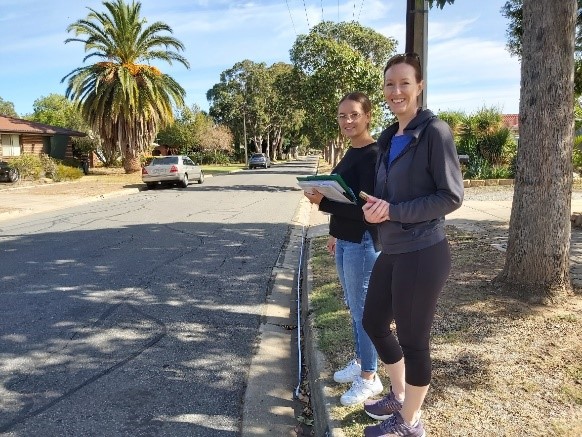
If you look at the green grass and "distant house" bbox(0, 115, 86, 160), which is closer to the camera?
the green grass

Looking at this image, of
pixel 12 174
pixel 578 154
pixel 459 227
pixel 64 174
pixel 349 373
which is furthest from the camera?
pixel 64 174

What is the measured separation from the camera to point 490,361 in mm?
3584

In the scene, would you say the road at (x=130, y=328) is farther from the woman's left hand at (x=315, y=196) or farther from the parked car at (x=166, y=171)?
the parked car at (x=166, y=171)

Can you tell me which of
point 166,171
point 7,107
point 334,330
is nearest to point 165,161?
point 166,171

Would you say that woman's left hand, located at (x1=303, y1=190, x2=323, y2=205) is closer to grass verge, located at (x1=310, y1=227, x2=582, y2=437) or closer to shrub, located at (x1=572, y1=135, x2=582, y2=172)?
grass verge, located at (x1=310, y1=227, x2=582, y2=437)

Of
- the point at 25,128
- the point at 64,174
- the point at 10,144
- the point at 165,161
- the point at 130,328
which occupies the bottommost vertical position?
the point at 130,328

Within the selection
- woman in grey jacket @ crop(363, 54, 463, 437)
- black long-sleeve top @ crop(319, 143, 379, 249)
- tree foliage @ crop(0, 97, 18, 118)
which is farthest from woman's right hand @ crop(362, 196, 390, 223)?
tree foliage @ crop(0, 97, 18, 118)

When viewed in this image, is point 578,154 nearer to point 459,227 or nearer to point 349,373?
point 459,227

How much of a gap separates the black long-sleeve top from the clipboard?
0.07 metres

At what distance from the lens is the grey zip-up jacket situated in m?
2.22

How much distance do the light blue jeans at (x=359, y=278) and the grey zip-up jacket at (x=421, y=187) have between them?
57 centimetres

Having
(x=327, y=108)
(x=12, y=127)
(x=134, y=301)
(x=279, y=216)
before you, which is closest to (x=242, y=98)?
(x=12, y=127)

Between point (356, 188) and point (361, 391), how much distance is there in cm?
125

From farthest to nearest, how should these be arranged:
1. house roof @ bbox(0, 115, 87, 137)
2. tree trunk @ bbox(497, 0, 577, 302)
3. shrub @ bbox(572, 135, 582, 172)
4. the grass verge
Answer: house roof @ bbox(0, 115, 87, 137) < shrub @ bbox(572, 135, 582, 172) < tree trunk @ bbox(497, 0, 577, 302) < the grass verge
